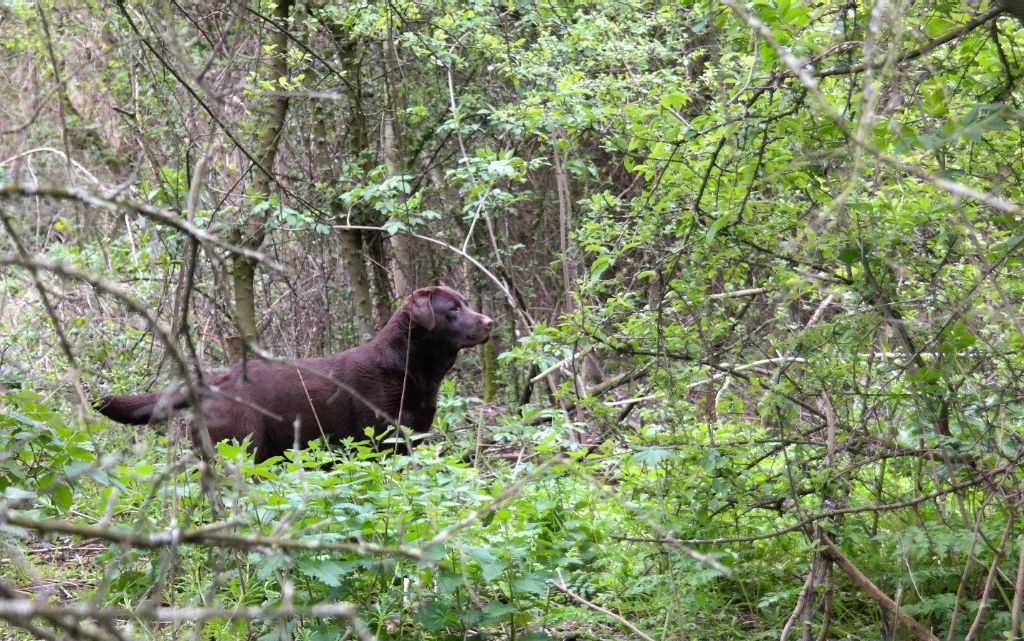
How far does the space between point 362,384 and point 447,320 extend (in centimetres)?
87

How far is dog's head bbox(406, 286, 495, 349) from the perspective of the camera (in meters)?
7.93

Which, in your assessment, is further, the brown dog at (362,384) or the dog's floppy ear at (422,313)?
the dog's floppy ear at (422,313)

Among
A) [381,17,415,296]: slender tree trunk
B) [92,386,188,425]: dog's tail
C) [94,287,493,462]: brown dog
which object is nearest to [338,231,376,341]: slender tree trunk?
[381,17,415,296]: slender tree trunk

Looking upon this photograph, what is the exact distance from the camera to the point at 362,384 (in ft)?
25.3

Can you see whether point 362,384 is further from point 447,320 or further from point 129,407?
point 129,407

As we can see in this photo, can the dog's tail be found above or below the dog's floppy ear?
below

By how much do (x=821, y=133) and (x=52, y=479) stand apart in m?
3.02

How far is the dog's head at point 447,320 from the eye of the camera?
7934 mm

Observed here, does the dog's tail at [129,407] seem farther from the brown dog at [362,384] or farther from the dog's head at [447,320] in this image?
the dog's head at [447,320]

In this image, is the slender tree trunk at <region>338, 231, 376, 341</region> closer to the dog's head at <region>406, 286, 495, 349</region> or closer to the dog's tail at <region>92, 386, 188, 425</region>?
the dog's head at <region>406, 286, 495, 349</region>

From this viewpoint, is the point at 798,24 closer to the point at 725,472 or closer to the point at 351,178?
the point at 725,472

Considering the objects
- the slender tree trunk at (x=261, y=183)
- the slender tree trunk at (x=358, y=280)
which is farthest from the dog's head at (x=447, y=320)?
the slender tree trunk at (x=358, y=280)

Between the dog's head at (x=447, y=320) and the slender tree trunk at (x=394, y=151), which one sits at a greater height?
the slender tree trunk at (x=394, y=151)

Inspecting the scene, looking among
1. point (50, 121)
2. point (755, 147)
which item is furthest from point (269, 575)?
point (50, 121)
